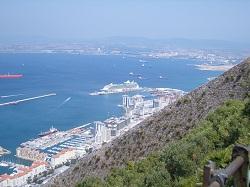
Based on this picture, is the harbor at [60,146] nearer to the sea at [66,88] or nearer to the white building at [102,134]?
the white building at [102,134]

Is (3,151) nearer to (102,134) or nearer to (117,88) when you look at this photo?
(102,134)

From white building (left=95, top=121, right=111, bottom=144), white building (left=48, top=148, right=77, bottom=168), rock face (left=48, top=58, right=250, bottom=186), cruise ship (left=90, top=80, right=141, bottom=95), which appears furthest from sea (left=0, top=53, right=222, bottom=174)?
rock face (left=48, top=58, right=250, bottom=186)

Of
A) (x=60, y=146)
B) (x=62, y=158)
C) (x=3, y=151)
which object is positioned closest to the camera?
(x=62, y=158)

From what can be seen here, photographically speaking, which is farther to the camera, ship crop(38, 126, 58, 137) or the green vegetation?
ship crop(38, 126, 58, 137)

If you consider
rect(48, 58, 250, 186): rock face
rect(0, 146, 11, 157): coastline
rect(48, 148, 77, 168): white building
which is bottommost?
rect(0, 146, 11, 157): coastline

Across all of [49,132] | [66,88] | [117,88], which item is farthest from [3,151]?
[117,88]

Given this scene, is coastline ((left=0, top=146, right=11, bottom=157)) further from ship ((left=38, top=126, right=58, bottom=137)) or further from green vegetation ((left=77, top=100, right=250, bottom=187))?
green vegetation ((left=77, top=100, right=250, bottom=187))

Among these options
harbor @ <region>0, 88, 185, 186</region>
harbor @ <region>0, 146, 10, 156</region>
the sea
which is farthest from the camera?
the sea
